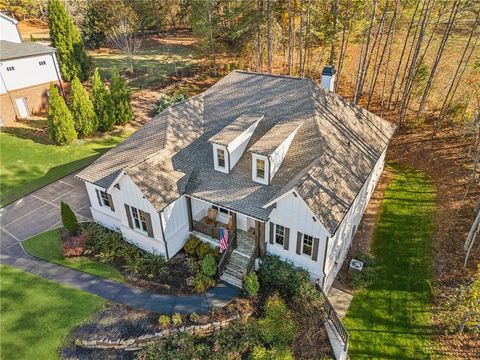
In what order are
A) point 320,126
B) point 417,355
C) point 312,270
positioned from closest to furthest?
point 417,355 < point 312,270 < point 320,126

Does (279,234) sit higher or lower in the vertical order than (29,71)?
lower

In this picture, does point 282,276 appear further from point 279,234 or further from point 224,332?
point 224,332

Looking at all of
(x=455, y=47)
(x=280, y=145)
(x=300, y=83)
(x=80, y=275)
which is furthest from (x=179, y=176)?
(x=455, y=47)

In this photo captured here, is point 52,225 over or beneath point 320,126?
beneath

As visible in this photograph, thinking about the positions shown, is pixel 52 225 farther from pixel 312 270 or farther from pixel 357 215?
pixel 357 215

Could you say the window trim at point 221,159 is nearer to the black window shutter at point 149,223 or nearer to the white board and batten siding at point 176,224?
the white board and batten siding at point 176,224

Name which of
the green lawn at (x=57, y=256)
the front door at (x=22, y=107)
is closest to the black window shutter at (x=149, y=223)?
the green lawn at (x=57, y=256)

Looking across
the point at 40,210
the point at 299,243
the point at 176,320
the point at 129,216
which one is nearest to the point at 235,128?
the point at 299,243

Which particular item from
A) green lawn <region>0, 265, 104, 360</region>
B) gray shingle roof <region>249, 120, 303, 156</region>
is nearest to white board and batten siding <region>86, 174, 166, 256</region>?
green lawn <region>0, 265, 104, 360</region>
